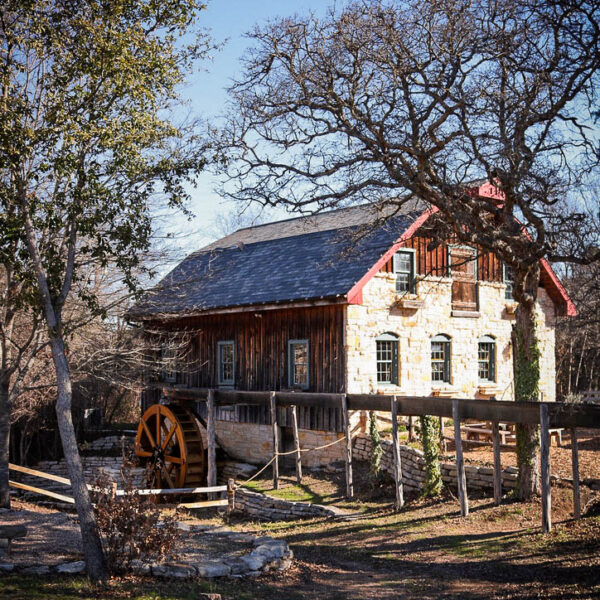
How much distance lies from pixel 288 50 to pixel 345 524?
908 centimetres

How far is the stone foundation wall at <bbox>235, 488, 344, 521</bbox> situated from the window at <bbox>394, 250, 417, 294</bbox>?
279 inches

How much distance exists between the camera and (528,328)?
1309 cm

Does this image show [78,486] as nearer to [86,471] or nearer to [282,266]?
[282,266]

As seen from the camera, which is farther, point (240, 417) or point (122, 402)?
point (122, 402)

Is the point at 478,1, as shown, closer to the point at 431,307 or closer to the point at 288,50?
the point at 288,50

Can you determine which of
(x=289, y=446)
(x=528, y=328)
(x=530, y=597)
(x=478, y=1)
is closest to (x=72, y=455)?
(x=530, y=597)

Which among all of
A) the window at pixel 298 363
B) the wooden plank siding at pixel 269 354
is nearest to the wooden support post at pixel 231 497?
the wooden plank siding at pixel 269 354

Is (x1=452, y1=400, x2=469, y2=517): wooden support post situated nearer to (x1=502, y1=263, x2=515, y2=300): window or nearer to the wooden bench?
the wooden bench

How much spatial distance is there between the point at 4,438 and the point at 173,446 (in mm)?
7633

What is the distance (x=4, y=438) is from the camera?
14.7 meters

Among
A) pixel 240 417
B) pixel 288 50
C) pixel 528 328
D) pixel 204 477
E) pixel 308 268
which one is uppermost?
pixel 288 50

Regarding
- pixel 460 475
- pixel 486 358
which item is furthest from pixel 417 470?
pixel 486 358

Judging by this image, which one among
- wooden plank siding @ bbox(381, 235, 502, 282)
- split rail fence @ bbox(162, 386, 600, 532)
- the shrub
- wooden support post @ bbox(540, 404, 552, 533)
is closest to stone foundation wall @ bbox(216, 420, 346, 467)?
split rail fence @ bbox(162, 386, 600, 532)

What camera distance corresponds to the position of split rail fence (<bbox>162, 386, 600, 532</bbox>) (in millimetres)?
10891
